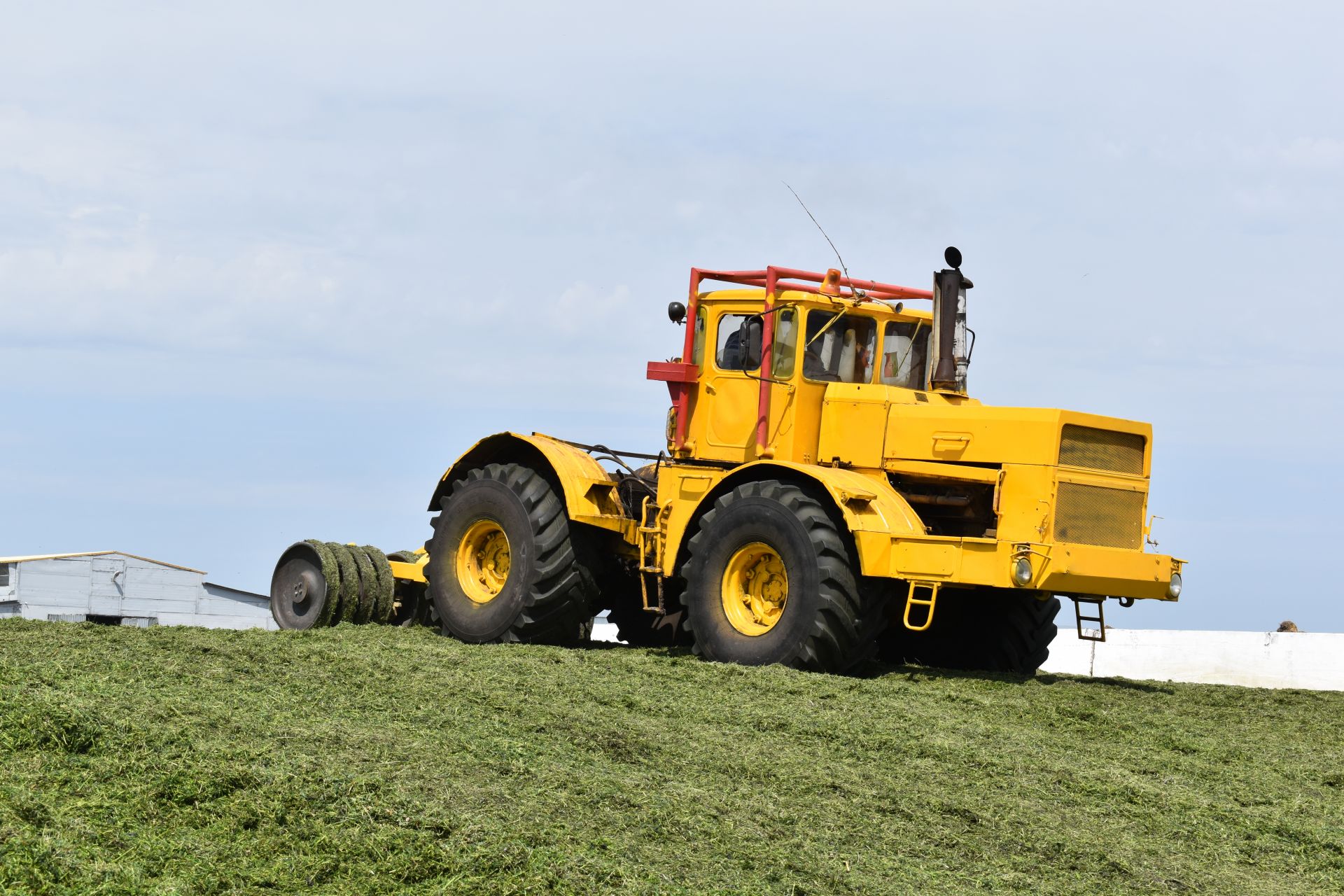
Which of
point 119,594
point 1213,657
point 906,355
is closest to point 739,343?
point 906,355

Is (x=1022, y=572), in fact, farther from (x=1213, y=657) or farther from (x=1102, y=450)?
(x=1213, y=657)

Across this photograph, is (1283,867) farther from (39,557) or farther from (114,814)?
(39,557)

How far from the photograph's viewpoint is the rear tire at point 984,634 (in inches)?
436

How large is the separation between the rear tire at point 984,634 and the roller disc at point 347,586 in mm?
4362

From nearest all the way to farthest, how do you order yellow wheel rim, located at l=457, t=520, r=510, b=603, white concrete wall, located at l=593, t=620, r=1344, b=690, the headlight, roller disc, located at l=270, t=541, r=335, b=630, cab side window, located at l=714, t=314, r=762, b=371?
1. the headlight
2. cab side window, located at l=714, t=314, r=762, b=371
3. yellow wheel rim, located at l=457, t=520, r=510, b=603
4. roller disc, located at l=270, t=541, r=335, b=630
5. white concrete wall, located at l=593, t=620, r=1344, b=690

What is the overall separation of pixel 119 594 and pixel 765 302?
1440 cm

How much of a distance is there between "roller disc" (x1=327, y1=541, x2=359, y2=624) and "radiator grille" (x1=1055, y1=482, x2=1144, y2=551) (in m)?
5.91

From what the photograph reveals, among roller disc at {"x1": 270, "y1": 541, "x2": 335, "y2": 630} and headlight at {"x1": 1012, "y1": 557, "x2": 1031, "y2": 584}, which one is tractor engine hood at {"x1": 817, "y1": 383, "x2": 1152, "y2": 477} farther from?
roller disc at {"x1": 270, "y1": 541, "x2": 335, "y2": 630}

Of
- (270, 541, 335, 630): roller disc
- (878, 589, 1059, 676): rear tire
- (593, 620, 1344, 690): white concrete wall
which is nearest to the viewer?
(878, 589, 1059, 676): rear tire

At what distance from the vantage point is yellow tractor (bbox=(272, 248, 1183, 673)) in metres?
9.55

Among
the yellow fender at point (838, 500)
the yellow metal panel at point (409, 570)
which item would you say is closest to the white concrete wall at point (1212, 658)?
the yellow fender at point (838, 500)

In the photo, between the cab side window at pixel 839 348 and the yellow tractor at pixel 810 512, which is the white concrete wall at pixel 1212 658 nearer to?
the yellow tractor at pixel 810 512

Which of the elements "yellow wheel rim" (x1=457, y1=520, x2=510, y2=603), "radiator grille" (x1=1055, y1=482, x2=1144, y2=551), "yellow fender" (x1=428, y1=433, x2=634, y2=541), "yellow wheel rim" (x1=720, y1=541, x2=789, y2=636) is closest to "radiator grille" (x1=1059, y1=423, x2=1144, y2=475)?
"radiator grille" (x1=1055, y1=482, x2=1144, y2=551)

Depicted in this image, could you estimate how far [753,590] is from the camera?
10195mm
